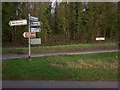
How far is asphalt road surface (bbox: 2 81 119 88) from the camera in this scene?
8359 mm

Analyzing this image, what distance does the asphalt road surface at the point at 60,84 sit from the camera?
8.36m

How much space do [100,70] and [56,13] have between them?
1948cm

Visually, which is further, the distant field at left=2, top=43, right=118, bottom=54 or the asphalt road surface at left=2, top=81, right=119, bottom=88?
the distant field at left=2, top=43, right=118, bottom=54

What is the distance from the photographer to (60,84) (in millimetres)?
8672

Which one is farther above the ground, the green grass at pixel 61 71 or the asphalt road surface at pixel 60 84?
the green grass at pixel 61 71

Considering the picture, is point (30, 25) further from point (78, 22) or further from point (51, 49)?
point (78, 22)

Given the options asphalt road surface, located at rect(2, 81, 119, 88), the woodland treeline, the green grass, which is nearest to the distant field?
the woodland treeline

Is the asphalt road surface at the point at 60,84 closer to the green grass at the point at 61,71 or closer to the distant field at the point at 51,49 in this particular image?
the green grass at the point at 61,71

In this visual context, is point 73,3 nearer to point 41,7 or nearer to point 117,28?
point 41,7

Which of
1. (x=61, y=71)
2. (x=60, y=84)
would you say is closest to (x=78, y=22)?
(x=61, y=71)

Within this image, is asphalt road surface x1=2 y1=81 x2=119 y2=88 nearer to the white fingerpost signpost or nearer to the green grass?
the green grass

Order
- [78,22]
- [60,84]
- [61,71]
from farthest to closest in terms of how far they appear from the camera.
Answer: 1. [78,22]
2. [61,71]
3. [60,84]

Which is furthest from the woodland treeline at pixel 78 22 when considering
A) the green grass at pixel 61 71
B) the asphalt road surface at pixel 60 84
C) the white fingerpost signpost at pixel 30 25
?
the asphalt road surface at pixel 60 84

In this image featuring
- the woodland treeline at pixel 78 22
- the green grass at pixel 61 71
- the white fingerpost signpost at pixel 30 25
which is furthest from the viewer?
the woodland treeline at pixel 78 22
